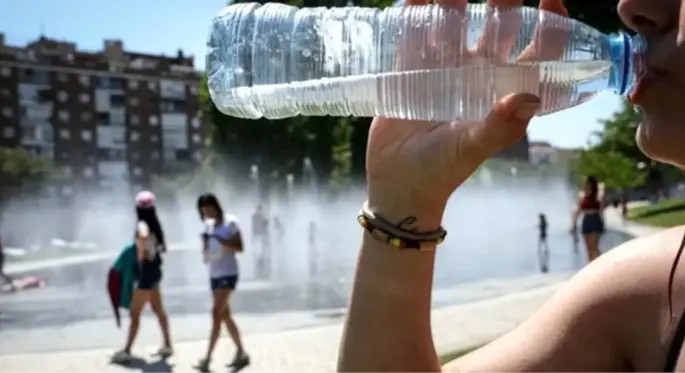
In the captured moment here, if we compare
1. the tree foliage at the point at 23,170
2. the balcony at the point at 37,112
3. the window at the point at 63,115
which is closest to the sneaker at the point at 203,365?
the tree foliage at the point at 23,170

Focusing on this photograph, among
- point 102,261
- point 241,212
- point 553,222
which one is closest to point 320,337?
point 102,261

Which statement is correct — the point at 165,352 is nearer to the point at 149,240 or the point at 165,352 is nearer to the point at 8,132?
the point at 149,240

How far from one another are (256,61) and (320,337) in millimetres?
6776

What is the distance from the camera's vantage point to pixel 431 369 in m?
1.69

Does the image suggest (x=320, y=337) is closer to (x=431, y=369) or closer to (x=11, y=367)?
(x=11, y=367)

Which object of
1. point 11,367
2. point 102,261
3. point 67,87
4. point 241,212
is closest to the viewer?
point 11,367

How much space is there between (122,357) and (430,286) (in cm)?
697

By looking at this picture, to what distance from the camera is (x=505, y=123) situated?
58.7 inches

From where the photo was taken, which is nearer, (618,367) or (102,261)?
(618,367)

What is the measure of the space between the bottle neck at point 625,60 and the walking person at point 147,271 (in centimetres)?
685

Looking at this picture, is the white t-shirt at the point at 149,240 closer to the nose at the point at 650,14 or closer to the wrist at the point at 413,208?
the wrist at the point at 413,208

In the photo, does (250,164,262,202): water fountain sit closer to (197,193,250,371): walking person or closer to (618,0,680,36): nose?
(197,193,250,371): walking person

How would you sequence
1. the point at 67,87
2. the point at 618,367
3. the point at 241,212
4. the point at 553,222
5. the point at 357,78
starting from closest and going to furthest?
the point at 618,367
the point at 357,78
the point at 241,212
the point at 553,222
the point at 67,87

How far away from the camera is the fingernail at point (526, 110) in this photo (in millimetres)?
1475
